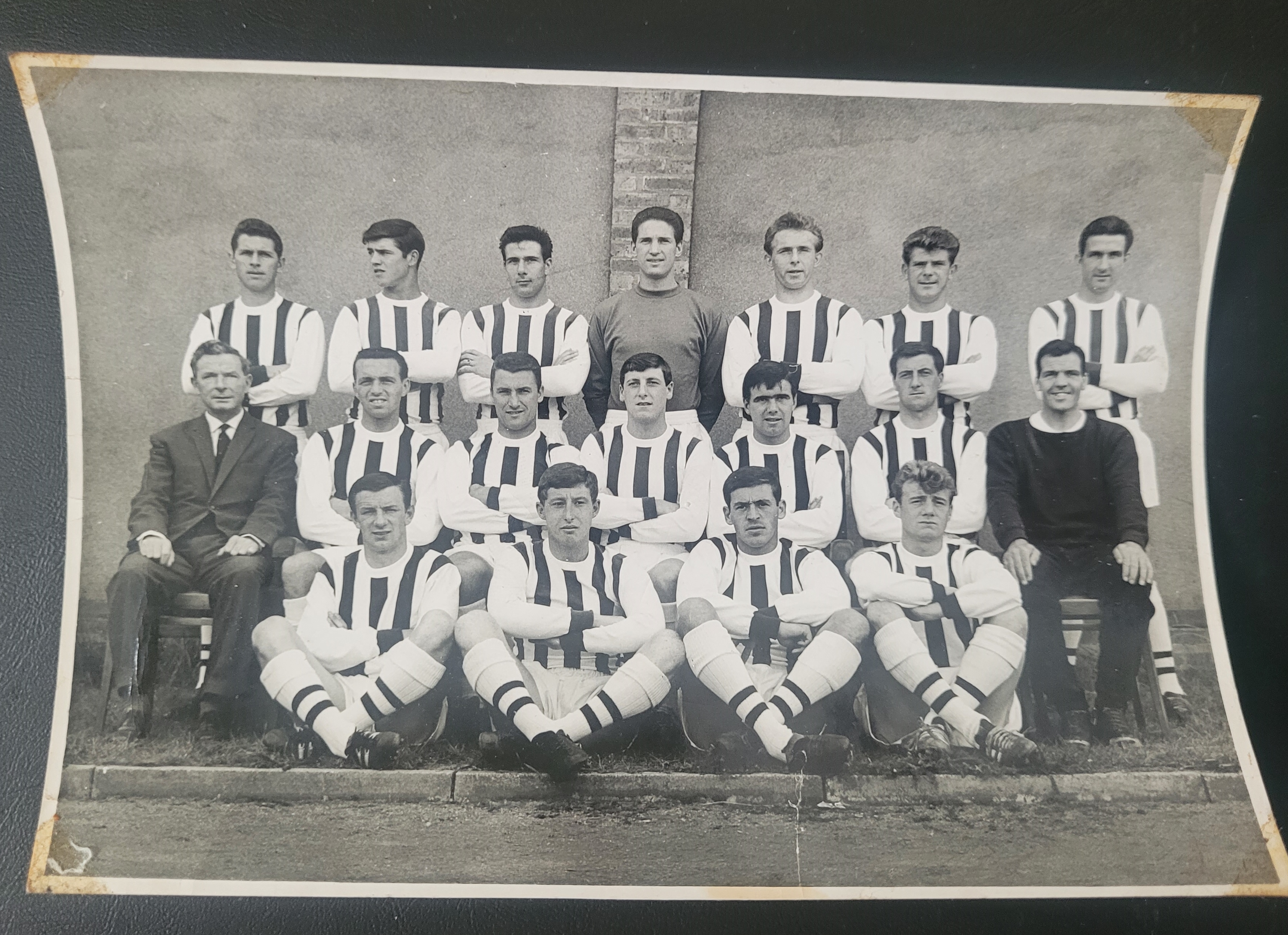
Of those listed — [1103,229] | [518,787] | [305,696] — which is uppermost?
[1103,229]

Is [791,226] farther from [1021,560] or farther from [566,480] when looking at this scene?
Result: [1021,560]

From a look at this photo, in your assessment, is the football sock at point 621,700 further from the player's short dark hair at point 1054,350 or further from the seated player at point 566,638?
the player's short dark hair at point 1054,350

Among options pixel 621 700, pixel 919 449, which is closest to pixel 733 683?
pixel 621 700

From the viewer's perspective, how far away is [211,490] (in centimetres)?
175

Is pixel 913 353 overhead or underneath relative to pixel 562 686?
overhead

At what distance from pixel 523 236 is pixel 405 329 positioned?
343mm

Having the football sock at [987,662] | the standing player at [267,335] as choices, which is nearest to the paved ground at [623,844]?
the football sock at [987,662]

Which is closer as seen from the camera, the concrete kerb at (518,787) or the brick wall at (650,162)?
the concrete kerb at (518,787)

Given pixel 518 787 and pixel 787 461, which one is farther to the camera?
pixel 787 461

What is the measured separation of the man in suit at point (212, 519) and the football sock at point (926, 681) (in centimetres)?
137

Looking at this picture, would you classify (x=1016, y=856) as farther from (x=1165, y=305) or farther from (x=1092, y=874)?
(x=1165, y=305)

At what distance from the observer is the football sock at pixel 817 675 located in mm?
1729

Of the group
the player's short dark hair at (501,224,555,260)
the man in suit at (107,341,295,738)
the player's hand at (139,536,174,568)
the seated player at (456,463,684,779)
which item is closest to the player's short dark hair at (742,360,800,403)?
the seated player at (456,463,684,779)

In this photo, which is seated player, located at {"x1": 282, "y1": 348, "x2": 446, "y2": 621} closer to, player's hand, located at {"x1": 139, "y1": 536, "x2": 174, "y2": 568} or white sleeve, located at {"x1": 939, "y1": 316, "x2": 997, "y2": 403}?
player's hand, located at {"x1": 139, "y1": 536, "x2": 174, "y2": 568}
